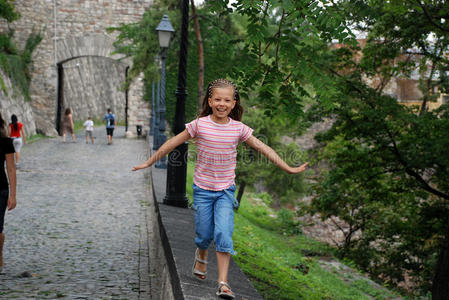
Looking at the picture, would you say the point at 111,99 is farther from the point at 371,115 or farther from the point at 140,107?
the point at 371,115

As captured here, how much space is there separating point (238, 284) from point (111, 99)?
169ft

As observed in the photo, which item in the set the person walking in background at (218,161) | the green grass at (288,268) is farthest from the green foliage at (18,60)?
the person walking in background at (218,161)

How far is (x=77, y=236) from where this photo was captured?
A: 709 centimetres

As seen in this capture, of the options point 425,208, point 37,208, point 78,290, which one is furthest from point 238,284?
point 425,208

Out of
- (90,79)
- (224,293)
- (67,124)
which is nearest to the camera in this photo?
(224,293)

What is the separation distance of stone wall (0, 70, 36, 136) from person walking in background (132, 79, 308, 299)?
20834 mm

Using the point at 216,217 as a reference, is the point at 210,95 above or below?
above

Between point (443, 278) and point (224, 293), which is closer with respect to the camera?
point (224, 293)

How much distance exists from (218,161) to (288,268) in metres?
8.28

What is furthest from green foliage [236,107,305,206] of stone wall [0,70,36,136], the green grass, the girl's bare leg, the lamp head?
the girl's bare leg

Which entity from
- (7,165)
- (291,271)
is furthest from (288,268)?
(7,165)

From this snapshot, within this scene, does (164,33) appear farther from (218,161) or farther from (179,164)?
(218,161)

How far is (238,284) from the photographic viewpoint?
3.86 m

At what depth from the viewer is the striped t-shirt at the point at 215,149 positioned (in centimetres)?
340
